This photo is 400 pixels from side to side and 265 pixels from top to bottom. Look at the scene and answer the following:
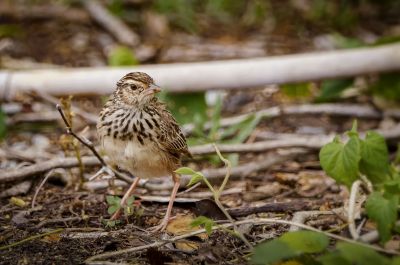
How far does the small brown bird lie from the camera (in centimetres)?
471

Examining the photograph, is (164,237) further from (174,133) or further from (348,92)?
(348,92)

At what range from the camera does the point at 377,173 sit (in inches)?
174

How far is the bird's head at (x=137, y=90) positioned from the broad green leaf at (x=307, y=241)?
1582mm

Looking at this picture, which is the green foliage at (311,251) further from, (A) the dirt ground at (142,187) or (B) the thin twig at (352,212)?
(A) the dirt ground at (142,187)

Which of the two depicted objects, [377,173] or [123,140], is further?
[123,140]

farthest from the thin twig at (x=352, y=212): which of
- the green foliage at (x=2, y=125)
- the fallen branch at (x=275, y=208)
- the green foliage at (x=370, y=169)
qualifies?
the green foliage at (x=2, y=125)

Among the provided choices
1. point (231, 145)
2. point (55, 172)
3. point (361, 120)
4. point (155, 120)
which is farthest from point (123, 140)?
point (361, 120)

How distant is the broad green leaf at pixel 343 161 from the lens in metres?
4.16

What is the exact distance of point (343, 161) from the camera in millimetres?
4184

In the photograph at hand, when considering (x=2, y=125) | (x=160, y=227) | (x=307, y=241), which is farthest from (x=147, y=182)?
(x=307, y=241)

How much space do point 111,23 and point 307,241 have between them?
614cm

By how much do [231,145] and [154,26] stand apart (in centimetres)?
371

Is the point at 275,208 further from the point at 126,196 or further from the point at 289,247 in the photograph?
the point at 289,247

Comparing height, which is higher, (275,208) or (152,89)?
(152,89)
